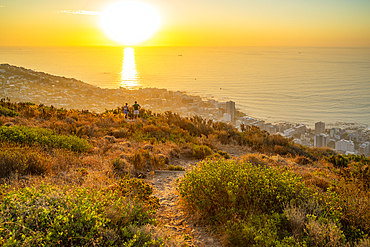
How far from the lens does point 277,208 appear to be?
4.11 m

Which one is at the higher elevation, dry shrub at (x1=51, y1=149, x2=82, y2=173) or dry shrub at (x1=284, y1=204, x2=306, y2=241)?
dry shrub at (x1=51, y1=149, x2=82, y2=173)

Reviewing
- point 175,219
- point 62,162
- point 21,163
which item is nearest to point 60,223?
point 175,219

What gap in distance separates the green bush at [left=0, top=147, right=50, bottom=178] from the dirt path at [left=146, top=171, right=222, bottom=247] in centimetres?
269

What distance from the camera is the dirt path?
149 inches

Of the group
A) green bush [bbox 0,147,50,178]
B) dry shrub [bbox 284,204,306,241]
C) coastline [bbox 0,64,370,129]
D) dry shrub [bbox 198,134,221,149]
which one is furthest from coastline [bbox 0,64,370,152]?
green bush [bbox 0,147,50,178]

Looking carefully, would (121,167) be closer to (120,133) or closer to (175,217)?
(175,217)

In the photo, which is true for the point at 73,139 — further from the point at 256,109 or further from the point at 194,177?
the point at 256,109

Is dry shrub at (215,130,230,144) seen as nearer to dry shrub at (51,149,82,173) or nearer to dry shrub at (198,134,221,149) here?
dry shrub at (198,134,221,149)

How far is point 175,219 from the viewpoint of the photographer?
4.47m

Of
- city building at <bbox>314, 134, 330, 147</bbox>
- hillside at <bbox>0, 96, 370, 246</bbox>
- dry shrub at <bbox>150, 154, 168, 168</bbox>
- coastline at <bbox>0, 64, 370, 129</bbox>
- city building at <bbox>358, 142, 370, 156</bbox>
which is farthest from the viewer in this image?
coastline at <bbox>0, 64, 370, 129</bbox>

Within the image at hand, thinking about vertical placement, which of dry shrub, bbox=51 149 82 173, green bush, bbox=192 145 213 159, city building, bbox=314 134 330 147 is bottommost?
city building, bbox=314 134 330 147

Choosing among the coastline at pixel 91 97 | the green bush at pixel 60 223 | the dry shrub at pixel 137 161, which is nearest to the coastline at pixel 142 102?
the coastline at pixel 91 97

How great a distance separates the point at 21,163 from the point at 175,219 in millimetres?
3760

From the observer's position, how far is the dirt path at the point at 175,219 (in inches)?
149
